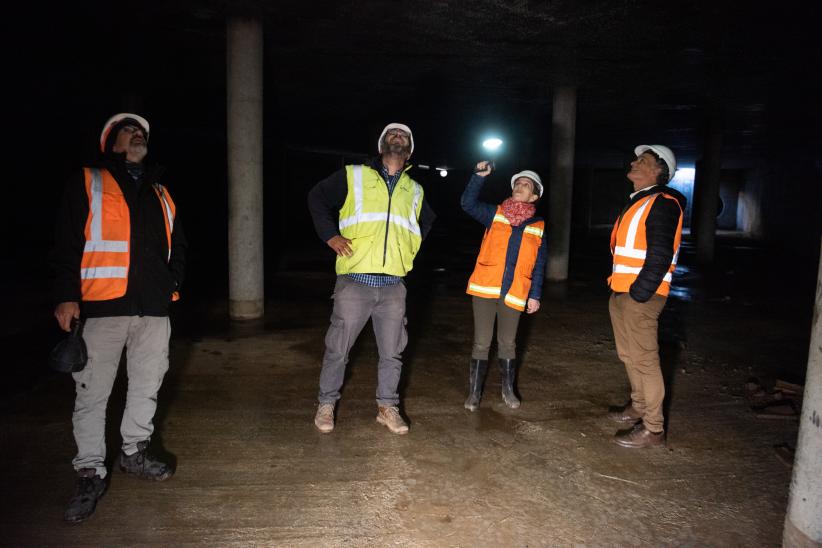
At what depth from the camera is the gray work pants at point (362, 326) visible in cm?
368

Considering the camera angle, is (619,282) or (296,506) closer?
(296,506)

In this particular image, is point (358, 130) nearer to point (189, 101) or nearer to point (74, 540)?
point (189, 101)

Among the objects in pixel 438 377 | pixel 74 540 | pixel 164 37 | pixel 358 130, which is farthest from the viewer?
pixel 358 130

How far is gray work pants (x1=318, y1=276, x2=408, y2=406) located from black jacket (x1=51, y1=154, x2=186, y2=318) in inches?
40.5

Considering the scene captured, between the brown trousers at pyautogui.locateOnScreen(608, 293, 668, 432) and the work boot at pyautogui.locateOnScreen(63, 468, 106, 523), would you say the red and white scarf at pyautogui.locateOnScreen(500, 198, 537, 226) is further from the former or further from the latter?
the work boot at pyautogui.locateOnScreen(63, 468, 106, 523)

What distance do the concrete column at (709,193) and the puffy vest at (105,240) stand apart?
15155 mm

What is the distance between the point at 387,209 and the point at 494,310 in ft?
3.80

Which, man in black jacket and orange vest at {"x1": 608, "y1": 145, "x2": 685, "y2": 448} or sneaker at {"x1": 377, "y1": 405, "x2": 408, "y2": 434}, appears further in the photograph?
sneaker at {"x1": 377, "y1": 405, "x2": 408, "y2": 434}

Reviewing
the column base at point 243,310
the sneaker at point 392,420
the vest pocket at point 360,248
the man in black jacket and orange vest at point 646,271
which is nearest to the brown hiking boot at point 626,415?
the man in black jacket and orange vest at point 646,271

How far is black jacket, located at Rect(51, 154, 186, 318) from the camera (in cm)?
272

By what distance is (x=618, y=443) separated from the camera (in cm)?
372

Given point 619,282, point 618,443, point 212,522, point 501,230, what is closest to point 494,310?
point 501,230

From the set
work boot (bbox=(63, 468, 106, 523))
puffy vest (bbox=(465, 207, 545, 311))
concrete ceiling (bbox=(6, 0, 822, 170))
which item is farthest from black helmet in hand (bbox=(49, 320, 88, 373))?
concrete ceiling (bbox=(6, 0, 822, 170))

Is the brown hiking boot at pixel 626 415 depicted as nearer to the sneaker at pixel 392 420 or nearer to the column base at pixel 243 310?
the sneaker at pixel 392 420
